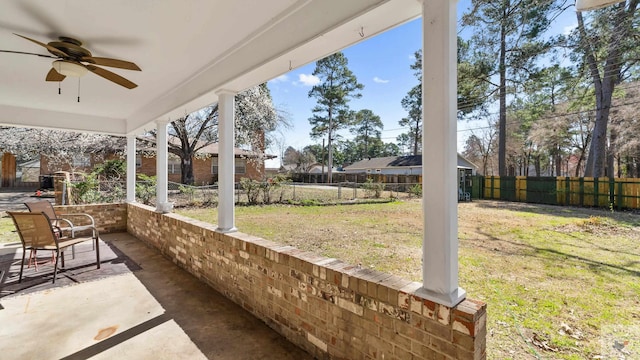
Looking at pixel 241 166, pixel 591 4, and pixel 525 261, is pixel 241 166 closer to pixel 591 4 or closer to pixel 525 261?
pixel 525 261

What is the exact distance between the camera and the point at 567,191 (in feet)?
36.8

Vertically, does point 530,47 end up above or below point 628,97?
above

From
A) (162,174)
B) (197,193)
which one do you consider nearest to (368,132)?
(197,193)

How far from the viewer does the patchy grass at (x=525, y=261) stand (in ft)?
7.84

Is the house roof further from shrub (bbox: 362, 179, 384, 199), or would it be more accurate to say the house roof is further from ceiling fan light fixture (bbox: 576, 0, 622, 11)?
ceiling fan light fixture (bbox: 576, 0, 622, 11)

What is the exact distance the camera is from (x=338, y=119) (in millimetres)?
25797

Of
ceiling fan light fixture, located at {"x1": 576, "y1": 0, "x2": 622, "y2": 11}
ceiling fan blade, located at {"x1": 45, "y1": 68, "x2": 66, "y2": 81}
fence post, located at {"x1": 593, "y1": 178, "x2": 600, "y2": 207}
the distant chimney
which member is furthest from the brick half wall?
fence post, located at {"x1": 593, "y1": 178, "x2": 600, "y2": 207}

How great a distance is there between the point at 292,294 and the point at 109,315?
6.00 feet

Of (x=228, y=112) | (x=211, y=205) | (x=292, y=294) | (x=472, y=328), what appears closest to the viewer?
(x=472, y=328)

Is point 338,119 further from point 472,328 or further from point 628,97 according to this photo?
point 472,328

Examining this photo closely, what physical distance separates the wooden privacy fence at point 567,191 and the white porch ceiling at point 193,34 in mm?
12625

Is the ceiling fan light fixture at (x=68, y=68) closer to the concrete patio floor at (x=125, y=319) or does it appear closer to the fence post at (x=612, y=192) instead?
the concrete patio floor at (x=125, y=319)

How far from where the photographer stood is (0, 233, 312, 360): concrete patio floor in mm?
2131

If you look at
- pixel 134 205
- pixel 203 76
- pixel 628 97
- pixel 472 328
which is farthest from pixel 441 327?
pixel 628 97
